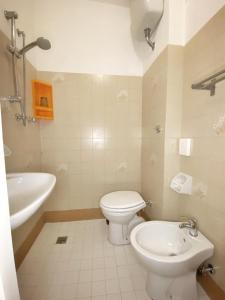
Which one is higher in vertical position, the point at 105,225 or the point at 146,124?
the point at 146,124

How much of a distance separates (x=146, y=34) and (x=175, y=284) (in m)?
1.93

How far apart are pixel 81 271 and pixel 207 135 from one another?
138 cm

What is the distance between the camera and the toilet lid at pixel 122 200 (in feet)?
4.74

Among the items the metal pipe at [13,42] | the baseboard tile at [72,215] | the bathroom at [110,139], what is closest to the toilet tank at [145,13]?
the bathroom at [110,139]

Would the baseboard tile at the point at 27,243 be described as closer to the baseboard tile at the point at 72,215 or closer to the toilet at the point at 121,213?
the baseboard tile at the point at 72,215

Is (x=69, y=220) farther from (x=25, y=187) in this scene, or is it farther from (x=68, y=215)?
(x=25, y=187)

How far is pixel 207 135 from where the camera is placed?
104 cm

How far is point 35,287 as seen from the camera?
3.66ft

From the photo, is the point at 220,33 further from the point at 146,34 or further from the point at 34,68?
the point at 34,68

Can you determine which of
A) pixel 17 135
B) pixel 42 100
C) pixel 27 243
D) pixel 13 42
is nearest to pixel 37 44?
pixel 13 42

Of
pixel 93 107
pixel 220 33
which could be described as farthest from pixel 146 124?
pixel 220 33

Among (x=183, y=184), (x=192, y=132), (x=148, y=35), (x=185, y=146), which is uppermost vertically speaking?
(x=148, y=35)

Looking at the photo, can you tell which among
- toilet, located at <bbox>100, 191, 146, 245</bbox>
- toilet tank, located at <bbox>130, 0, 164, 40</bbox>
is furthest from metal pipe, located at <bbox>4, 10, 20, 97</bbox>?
toilet, located at <bbox>100, 191, 146, 245</bbox>

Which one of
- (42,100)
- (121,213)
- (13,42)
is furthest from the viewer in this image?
(42,100)
